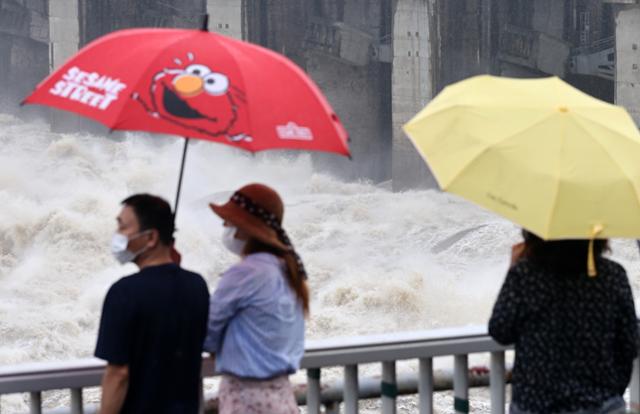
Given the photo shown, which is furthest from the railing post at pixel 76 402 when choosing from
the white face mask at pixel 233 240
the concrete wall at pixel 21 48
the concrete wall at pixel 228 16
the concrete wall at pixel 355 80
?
the concrete wall at pixel 21 48

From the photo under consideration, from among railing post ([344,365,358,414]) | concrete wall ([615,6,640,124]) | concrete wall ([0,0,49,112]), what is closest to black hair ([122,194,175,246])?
railing post ([344,365,358,414])

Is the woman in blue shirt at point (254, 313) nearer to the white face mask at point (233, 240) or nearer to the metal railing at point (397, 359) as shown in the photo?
the white face mask at point (233, 240)

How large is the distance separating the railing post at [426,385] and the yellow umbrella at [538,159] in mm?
712

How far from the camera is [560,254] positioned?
3611 mm

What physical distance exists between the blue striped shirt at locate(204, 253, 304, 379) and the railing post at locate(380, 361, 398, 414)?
484 mm

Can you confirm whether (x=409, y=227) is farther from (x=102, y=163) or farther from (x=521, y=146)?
(x=521, y=146)

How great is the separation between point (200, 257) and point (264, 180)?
6413 mm

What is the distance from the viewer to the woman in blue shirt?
11.9ft

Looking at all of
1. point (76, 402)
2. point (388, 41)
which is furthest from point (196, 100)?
point (388, 41)

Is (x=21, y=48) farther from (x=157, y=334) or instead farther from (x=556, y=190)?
(x=556, y=190)

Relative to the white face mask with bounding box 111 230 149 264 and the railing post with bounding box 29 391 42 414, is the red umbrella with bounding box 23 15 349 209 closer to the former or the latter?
the white face mask with bounding box 111 230 149 264

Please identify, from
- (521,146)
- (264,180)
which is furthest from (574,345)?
(264,180)

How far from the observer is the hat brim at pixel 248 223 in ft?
11.9

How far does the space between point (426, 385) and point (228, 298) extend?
2.54 ft
